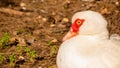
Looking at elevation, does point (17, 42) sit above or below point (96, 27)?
below

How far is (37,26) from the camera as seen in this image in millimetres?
6113

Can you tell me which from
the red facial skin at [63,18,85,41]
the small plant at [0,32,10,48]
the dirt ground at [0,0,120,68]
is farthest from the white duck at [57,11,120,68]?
A: the small plant at [0,32,10,48]

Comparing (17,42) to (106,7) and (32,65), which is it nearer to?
(32,65)

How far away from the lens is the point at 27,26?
6.04 meters

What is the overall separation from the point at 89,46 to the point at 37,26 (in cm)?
223

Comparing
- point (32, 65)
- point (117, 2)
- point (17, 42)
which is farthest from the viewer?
point (117, 2)

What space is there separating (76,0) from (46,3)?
571mm

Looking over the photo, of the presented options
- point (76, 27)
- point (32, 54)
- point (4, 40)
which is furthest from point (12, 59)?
point (76, 27)

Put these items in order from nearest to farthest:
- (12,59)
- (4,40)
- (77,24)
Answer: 1. (77,24)
2. (12,59)
3. (4,40)

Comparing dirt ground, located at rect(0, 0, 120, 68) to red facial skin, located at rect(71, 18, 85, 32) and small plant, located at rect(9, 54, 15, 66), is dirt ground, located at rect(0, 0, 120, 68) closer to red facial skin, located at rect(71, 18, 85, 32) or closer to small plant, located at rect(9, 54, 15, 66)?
small plant, located at rect(9, 54, 15, 66)

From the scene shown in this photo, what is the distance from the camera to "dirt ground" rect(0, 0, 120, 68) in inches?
201

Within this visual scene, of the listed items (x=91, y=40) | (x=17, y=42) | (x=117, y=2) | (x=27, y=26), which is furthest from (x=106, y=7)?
(x=91, y=40)

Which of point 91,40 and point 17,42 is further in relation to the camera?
point 17,42

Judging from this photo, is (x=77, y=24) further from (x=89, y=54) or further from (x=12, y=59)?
(x=12, y=59)
